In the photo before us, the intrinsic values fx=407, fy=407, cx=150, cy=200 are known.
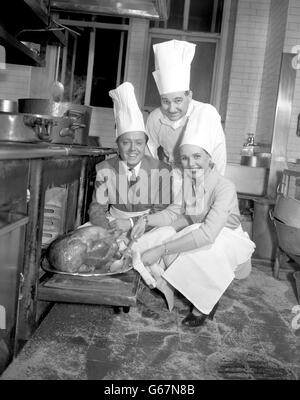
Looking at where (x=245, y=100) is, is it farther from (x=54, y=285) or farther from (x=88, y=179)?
(x=54, y=285)

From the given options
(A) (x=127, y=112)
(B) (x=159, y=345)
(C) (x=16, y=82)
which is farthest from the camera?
(C) (x=16, y=82)

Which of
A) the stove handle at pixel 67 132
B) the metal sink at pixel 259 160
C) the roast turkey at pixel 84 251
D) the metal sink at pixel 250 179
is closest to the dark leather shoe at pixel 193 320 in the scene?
the roast turkey at pixel 84 251

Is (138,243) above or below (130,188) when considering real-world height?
below

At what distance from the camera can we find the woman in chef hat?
2.34 metres

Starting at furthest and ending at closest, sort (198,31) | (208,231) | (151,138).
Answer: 1. (198,31)
2. (151,138)
3. (208,231)

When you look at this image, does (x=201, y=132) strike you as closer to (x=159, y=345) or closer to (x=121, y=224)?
(x=121, y=224)

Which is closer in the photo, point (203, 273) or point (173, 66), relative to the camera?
point (203, 273)

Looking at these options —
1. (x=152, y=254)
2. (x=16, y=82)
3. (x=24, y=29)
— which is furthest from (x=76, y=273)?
(x=16, y=82)

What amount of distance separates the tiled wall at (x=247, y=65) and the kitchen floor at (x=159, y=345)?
13.2 feet

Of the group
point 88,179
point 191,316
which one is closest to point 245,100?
point 88,179

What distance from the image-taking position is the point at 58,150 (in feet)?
6.24

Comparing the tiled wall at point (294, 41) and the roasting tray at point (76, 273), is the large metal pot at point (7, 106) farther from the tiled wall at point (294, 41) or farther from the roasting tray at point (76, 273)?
the tiled wall at point (294, 41)

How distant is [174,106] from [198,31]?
466cm

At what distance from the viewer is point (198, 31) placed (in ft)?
22.7
